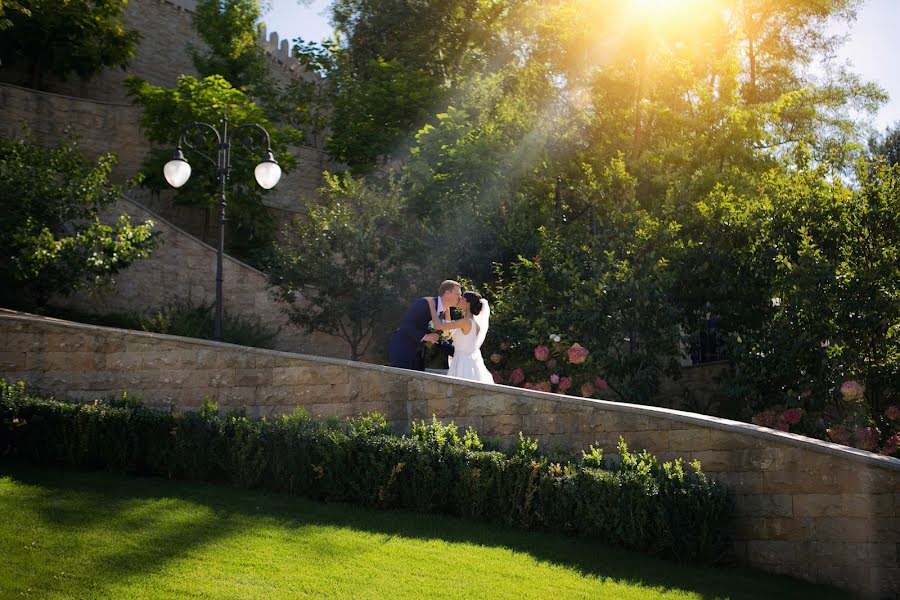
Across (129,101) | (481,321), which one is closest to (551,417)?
(481,321)

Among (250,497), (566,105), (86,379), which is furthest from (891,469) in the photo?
(566,105)

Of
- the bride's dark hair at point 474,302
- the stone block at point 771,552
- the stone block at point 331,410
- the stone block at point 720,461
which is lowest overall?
the stone block at point 771,552

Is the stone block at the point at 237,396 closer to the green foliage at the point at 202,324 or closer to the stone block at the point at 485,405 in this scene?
the stone block at the point at 485,405

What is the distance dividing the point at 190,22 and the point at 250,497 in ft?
100

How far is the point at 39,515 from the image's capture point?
8.20 m

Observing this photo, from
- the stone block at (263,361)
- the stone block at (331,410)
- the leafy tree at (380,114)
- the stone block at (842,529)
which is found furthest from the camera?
the leafy tree at (380,114)

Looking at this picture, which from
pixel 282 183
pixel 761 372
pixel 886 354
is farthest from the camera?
pixel 282 183

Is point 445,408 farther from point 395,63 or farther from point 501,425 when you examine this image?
point 395,63

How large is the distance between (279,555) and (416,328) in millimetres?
5300

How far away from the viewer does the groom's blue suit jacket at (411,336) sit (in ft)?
41.3

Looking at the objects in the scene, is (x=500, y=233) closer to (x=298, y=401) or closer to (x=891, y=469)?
(x=298, y=401)

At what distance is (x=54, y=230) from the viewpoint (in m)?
18.5

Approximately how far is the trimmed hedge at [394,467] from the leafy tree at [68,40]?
21.3 m

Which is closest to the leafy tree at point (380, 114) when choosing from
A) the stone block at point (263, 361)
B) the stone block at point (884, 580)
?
the stone block at point (263, 361)
